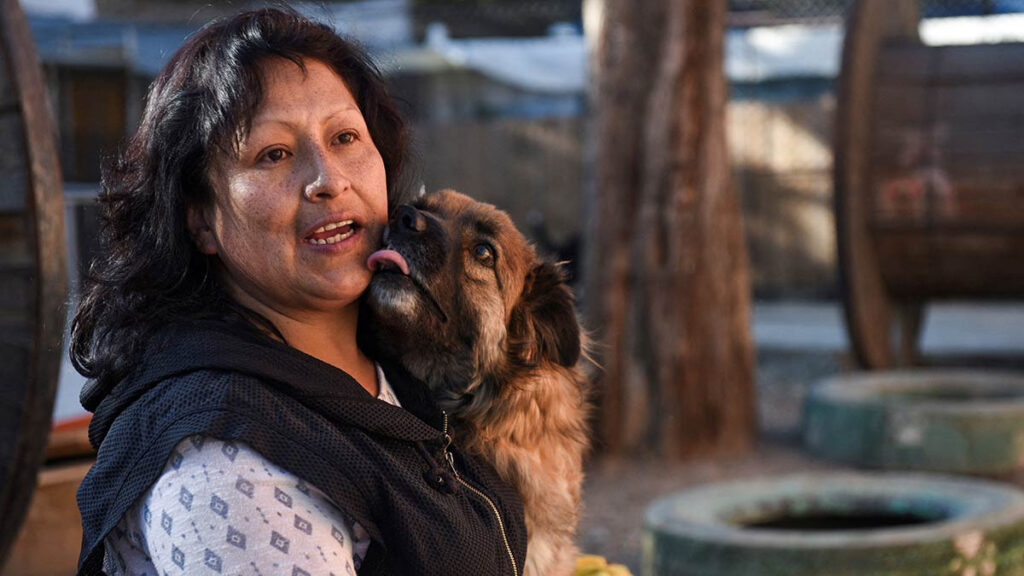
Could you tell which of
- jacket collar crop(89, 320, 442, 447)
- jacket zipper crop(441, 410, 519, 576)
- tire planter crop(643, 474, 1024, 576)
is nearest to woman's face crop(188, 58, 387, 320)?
jacket collar crop(89, 320, 442, 447)

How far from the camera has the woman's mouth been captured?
2.01 metres

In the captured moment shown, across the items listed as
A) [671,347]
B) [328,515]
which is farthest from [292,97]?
[671,347]

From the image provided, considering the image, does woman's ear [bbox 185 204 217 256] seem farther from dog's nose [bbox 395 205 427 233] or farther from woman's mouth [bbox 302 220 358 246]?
dog's nose [bbox 395 205 427 233]

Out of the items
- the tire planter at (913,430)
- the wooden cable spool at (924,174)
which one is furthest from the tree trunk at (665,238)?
the tire planter at (913,430)

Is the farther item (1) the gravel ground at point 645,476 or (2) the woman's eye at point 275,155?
(1) the gravel ground at point 645,476

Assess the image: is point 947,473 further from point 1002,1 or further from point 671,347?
point 1002,1

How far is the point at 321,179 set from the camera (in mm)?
1982

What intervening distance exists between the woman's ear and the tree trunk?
5.13 metres

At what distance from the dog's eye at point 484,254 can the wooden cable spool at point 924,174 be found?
554 cm

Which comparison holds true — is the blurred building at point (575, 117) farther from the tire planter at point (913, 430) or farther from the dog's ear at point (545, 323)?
the dog's ear at point (545, 323)

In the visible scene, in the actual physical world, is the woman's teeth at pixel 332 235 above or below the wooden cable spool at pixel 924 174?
above

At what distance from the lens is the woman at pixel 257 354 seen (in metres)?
1.72

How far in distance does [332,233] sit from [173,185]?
0.27 m

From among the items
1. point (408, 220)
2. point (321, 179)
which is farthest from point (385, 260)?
point (321, 179)
